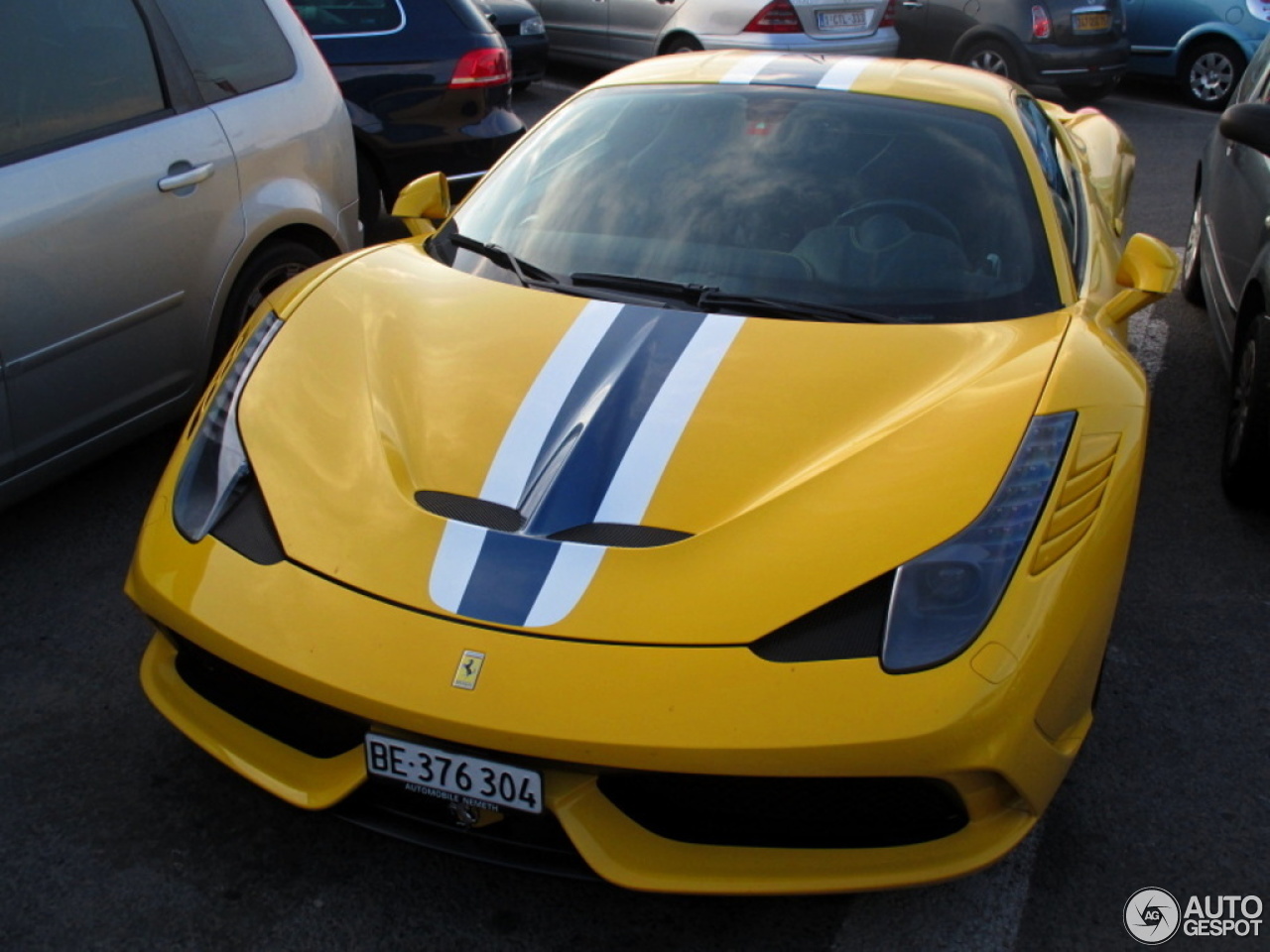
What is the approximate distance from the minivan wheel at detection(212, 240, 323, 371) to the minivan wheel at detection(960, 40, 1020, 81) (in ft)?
25.1

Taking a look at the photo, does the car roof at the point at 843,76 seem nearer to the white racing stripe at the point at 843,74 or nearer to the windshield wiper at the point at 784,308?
the white racing stripe at the point at 843,74

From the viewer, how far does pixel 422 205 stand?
3.76m

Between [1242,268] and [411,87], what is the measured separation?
371 centimetres

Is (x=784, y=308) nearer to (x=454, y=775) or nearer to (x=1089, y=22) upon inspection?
(x=454, y=775)

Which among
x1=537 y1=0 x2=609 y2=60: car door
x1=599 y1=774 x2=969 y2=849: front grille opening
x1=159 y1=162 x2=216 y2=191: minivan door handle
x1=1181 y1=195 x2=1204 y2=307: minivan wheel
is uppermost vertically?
x1=159 y1=162 x2=216 y2=191: minivan door handle

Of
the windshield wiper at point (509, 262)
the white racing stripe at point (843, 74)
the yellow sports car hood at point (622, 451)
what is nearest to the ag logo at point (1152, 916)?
the yellow sports car hood at point (622, 451)

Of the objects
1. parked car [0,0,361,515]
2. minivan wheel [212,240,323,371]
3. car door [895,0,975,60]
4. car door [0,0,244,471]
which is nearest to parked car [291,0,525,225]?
parked car [0,0,361,515]

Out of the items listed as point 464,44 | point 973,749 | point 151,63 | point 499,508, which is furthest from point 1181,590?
point 464,44

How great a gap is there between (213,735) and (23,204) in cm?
175

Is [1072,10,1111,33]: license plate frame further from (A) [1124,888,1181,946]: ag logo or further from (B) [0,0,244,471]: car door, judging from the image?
(A) [1124,888,1181,946]: ag logo

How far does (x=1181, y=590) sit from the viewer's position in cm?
355

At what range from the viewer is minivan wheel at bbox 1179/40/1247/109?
424 inches

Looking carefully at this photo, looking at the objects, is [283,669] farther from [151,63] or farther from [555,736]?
[151,63]

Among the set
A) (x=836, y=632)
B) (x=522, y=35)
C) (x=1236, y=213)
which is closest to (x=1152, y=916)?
(x=836, y=632)
